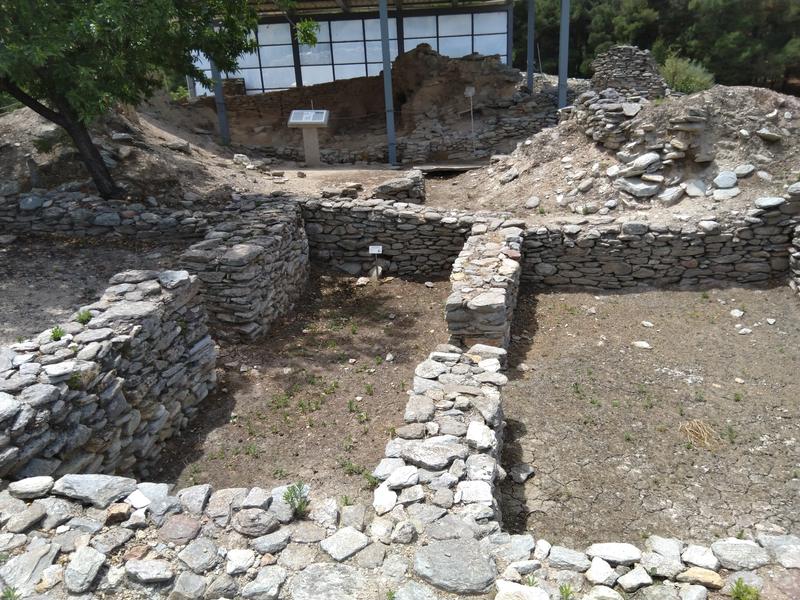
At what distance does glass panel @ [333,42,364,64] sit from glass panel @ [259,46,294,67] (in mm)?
1758

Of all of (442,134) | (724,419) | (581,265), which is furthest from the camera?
(442,134)

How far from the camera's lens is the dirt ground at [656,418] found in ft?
15.6

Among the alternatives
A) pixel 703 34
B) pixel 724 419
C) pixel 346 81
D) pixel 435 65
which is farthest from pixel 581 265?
pixel 703 34

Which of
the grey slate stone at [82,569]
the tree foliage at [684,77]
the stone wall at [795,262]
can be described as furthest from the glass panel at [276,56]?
the grey slate stone at [82,569]

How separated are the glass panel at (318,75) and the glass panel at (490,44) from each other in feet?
19.4

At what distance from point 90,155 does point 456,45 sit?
56.0ft

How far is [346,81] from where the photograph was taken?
21938 mm

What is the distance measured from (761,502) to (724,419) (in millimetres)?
1197

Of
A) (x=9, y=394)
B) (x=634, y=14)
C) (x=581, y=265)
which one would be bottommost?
(x=581, y=265)

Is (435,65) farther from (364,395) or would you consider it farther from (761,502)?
(761,502)

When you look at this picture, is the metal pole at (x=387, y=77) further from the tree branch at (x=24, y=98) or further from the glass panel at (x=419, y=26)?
the tree branch at (x=24, y=98)

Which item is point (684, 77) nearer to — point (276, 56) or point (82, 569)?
point (276, 56)

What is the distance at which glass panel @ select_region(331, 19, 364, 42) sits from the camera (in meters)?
22.6

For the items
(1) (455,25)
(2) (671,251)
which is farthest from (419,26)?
(2) (671,251)
